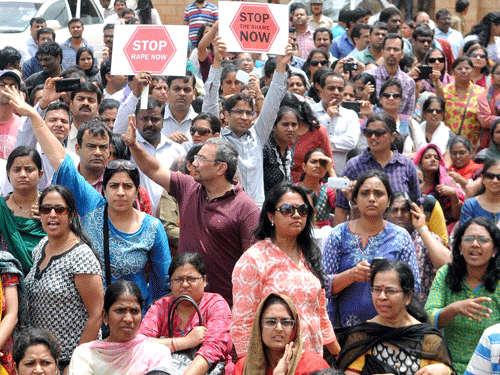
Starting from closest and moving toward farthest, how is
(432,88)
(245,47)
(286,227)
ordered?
1. (286,227)
2. (245,47)
3. (432,88)

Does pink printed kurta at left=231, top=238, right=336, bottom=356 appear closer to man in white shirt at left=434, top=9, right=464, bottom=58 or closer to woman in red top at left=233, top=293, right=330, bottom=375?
woman in red top at left=233, top=293, right=330, bottom=375

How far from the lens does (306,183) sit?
796 cm

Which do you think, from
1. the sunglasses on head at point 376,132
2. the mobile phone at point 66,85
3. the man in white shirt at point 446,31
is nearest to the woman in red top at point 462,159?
the sunglasses on head at point 376,132

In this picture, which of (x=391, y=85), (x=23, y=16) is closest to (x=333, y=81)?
(x=391, y=85)

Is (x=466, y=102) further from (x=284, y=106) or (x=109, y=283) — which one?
(x=109, y=283)

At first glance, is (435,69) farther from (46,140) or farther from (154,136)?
(46,140)

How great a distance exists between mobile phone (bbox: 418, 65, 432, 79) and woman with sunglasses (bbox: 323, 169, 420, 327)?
477 centimetres

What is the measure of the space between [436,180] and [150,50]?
2.66 m

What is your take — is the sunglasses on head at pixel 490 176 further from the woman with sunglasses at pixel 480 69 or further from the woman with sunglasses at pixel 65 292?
the woman with sunglasses at pixel 480 69

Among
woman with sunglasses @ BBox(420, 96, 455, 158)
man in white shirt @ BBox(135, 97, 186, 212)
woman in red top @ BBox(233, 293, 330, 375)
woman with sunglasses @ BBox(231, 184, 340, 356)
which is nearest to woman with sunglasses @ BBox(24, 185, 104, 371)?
woman with sunglasses @ BBox(231, 184, 340, 356)

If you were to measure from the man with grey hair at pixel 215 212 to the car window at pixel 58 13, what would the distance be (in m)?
9.76

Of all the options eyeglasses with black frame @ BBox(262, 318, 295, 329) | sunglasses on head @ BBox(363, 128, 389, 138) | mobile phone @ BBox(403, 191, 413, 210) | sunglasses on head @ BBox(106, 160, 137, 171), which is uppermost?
sunglasses on head @ BBox(106, 160, 137, 171)

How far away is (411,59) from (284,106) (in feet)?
13.7

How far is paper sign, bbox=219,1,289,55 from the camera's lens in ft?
29.6
